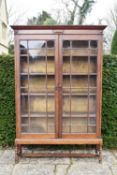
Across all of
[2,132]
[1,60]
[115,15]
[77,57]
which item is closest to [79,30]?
[77,57]

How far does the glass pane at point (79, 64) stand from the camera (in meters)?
3.69

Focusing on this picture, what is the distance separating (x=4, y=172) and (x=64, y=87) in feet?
4.40

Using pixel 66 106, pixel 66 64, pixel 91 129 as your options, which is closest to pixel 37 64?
pixel 66 64

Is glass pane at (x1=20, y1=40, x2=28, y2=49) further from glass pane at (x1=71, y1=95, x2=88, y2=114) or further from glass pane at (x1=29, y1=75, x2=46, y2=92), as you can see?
glass pane at (x1=71, y1=95, x2=88, y2=114)

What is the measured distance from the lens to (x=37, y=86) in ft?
12.2

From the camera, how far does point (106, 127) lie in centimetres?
430

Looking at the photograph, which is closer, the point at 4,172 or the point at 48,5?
the point at 4,172

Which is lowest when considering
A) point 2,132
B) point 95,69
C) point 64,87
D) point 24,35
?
point 2,132

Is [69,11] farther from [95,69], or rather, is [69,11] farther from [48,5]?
[95,69]

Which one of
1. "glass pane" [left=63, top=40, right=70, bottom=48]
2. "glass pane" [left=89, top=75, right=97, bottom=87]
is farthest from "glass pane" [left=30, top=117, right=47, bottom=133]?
"glass pane" [left=63, top=40, right=70, bottom=48]

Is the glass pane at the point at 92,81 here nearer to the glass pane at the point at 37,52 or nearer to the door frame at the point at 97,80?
the door frame at the point at 97,80

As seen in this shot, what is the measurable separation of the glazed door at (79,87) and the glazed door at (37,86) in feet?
0.49

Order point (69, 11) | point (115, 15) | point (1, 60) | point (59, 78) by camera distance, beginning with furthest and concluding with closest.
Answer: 1. point (115, 15)
2. point (69, 11)
3. point (1, 60)
4. point (59, 78)

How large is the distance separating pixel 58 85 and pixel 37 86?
31 cm
